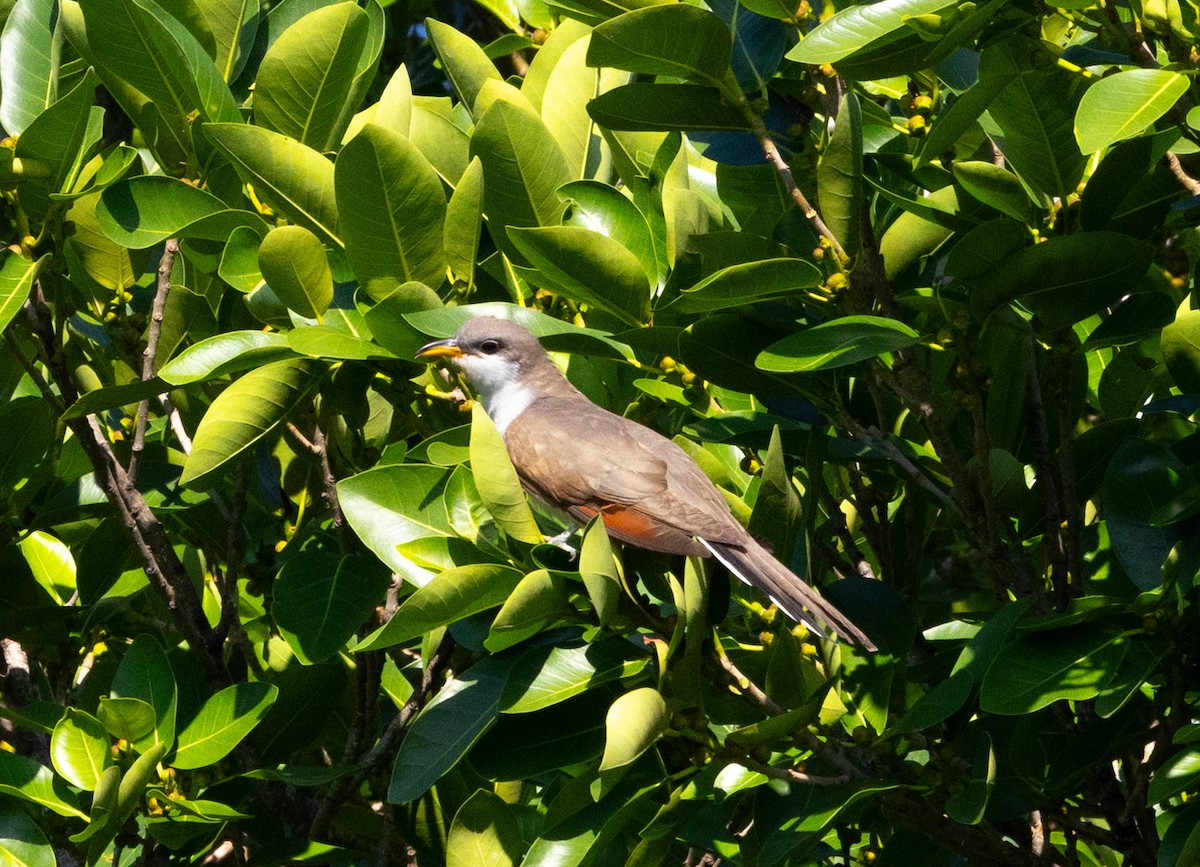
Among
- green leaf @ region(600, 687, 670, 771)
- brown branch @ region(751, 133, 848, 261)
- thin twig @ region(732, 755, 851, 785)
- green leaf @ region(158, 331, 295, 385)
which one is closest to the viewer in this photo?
green leaf @ region(600, 687, 670, 771)

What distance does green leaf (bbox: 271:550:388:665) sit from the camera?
3.51 m

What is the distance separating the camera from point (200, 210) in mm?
3561

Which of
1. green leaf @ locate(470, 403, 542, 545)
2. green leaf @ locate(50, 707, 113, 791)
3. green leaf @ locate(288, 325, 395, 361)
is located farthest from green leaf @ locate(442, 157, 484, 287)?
green leaf @ locate(50, 707, 113, 791)

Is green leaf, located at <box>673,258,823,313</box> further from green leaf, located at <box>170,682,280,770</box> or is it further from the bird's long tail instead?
green leaf, located at <box>170,682,280,770</box>

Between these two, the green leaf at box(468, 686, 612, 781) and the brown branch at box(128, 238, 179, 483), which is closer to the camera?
the green leaf at box(468, 686, 612, 781)

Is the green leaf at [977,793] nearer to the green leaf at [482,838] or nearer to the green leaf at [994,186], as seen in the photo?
the green leaf at [482,838]

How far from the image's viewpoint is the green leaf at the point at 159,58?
3.29 m

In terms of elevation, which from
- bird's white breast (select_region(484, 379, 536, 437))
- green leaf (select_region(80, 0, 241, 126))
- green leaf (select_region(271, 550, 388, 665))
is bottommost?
bird's white breast (select_region(484, 379, 536, 437))

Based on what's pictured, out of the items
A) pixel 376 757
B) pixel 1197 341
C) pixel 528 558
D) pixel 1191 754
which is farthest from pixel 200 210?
pixel 1191 754

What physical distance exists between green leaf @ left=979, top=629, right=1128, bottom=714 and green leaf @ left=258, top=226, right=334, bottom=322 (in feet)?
6.29

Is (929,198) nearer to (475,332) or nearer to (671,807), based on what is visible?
(475,332)

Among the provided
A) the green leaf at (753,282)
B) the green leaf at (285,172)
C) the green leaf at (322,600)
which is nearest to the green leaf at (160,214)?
the green leaf at (285,172)

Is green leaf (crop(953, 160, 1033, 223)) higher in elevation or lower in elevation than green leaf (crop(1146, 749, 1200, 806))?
higher

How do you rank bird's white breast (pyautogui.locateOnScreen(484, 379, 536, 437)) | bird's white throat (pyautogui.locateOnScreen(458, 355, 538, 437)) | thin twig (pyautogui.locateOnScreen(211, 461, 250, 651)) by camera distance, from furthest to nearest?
bird's white breast (pyautogui.locateOnScreen(484, 379, 536, 437)) → bird's white throat (pyautogui.locateOnScreen(458, 355, 538, 437)) → thin twig (pyautogui.locateOnScreen(211, 461, 250, 651))
